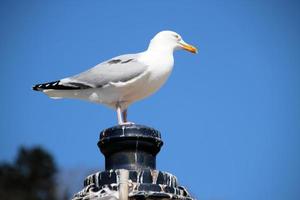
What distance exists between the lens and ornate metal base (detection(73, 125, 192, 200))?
641 cm

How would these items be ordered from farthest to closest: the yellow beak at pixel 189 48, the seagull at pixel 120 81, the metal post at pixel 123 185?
the yellow beak at pixel 189 48 < the seagull at pixel 120 81 < the metal post at pixel 123 185

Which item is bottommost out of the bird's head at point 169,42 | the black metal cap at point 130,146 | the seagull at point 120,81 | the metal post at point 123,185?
the metal post at point 123,185

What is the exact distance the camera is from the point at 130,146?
267 inches

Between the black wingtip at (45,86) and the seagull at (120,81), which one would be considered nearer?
the seagull at (120,81)

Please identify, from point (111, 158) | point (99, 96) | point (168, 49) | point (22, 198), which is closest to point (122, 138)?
point (111, 158)

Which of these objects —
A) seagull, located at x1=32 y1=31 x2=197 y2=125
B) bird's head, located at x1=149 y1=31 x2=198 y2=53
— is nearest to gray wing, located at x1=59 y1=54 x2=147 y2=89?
seagull, located at x1=32 y1=31 x2=197 y2=125

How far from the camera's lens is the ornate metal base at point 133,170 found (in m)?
6.41

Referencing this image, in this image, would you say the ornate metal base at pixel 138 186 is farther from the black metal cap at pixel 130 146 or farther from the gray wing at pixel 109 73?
the gray wing at pixel 109 73

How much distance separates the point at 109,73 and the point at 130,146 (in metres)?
2.95

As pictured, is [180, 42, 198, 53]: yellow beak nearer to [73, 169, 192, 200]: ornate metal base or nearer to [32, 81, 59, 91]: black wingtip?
[32, 81, 59, 91]: black wingtip

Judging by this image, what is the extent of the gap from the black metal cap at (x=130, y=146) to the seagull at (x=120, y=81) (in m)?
2.28

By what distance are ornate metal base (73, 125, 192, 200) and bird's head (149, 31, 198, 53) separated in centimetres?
328

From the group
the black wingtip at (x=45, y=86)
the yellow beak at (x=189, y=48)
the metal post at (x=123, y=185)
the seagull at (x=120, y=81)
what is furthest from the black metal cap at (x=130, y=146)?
the yellow beak at (x=189, y=48)

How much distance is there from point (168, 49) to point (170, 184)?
364 cm
